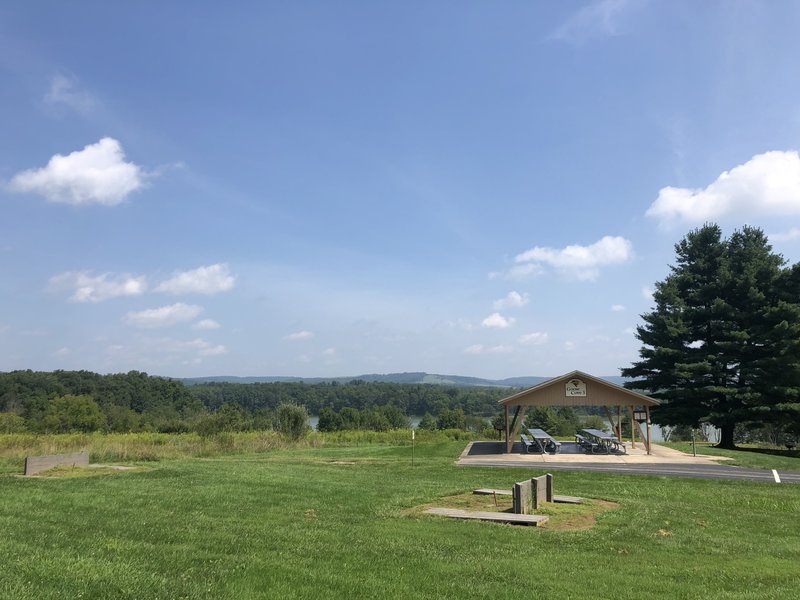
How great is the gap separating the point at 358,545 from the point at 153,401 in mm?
103745

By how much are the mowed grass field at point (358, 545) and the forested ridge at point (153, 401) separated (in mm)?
24893

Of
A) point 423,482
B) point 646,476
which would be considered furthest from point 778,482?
point 423,482

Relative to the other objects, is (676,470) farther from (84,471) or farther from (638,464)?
(84,471)

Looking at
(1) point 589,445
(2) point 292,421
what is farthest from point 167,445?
(1) point 589,445

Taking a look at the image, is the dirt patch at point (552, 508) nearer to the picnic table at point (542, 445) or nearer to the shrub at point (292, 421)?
the picnic table at point (542, 445)

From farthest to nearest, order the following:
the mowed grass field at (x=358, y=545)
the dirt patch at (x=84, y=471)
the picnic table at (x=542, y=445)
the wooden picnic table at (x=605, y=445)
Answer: the wooden picnic table at (x=605, y=445), the picnic table at (x=542, y=445), the dirt patch at (x=84, y=471), the mowed grass field at (x=358, y=545)

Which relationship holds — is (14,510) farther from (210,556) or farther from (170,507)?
(210,556)

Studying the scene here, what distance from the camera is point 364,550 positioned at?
7.06 meters

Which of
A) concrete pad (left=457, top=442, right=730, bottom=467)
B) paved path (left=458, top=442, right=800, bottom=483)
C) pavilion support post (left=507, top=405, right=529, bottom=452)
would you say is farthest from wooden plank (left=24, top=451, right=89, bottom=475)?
pavilion support post (left=507, top=405, right=529, bottom=452)

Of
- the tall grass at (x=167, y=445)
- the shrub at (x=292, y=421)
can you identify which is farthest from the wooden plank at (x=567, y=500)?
the shrub at (x=292, y=421)

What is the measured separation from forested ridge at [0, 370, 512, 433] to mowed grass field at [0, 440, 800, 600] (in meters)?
24.9

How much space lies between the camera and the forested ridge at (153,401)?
56713 mm

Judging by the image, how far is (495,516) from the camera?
31.6 ft

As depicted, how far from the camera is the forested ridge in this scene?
56.7 m
